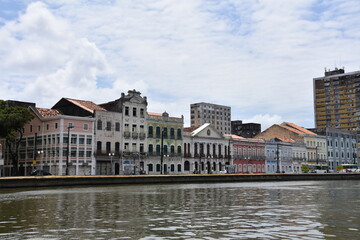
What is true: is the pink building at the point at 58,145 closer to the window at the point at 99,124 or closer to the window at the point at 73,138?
the window at the point at 73,138

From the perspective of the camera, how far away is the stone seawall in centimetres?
4786

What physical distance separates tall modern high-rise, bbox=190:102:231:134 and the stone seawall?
335 ft

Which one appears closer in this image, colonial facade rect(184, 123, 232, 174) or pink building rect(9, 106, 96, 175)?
pink building rect(9, 106, 96, 175)

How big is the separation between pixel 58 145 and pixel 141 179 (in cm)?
1914

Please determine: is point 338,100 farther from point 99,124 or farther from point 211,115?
point 99,124

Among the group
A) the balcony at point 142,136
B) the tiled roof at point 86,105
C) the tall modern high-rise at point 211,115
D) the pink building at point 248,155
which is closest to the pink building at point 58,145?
the tiled roof at point 86,105

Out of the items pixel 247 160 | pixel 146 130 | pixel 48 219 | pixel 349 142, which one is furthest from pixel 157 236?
pixel 349 142

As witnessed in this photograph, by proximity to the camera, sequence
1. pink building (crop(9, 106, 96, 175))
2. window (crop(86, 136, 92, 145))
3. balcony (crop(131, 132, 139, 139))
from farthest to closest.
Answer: balcony (crop(131, 132, 139, 139)) < window (crop(86, 136, 92, 145)) < pink building (crop(9, 106, 96, 175))

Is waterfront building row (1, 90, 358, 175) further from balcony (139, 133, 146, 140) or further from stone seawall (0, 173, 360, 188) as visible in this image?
stone seawall (0, 173, 360, 188)

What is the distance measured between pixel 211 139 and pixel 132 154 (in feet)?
68.1

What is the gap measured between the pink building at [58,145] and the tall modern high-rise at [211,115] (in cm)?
11180

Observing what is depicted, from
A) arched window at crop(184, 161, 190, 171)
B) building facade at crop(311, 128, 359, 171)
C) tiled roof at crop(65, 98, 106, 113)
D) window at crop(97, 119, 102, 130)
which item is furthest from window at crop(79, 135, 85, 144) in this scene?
building facade at crop(311, 128, 359, 171)

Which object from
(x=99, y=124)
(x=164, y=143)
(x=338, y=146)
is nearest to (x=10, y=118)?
(x=99, y=124)

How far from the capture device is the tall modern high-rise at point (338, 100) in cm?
17144
